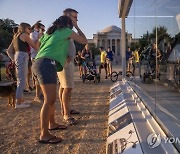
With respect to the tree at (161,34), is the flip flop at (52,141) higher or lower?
lower

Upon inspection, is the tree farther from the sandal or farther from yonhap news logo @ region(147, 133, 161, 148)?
the sandal

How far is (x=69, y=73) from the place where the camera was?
501 centimetres

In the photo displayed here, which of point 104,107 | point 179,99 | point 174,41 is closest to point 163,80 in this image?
point 179,99

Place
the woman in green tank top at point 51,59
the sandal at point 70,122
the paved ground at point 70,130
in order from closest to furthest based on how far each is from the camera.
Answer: the paved ground at point 70,130
the woman in green tank top at point 51,59
the sandal at point 70,122

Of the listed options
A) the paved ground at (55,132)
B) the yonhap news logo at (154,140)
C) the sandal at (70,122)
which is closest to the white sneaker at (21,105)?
the paved ground at (55,132)

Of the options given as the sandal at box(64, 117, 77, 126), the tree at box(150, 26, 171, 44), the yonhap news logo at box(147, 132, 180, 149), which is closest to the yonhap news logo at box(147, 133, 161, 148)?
the yonhap news logo at box(147, 132, 180, 149)

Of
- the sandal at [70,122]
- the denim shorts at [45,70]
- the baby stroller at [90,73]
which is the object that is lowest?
the sandal at [70,122]

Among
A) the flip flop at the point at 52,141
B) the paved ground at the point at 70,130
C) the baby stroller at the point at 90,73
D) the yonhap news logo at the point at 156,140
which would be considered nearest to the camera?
the yonhap news logo at the point at 156,140

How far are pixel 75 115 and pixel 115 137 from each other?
234 cm

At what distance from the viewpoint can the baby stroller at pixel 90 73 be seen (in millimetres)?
12927

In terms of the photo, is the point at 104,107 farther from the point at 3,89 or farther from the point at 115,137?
the point at 115,137

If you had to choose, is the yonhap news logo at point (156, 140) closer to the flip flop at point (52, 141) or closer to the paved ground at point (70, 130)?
the paved ground at point (70, 130)

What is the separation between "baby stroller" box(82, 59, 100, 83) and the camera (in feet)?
42.4

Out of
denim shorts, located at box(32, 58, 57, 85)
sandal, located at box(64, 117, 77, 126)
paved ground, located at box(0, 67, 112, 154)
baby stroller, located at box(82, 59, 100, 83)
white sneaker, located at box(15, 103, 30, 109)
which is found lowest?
paved ground, located at box(0, 67, 112, 154)
